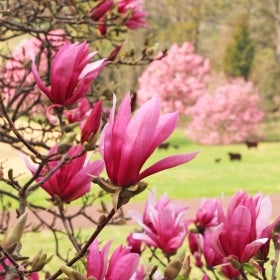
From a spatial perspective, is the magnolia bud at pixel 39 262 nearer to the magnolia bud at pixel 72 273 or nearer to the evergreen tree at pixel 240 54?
the magnolia bud at pixel 72 273

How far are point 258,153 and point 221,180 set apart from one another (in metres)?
8.53

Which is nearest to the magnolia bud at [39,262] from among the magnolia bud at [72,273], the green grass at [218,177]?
the magnolia bud at [72,273]

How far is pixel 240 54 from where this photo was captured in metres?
43.0

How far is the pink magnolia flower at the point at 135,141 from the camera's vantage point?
1172 mm

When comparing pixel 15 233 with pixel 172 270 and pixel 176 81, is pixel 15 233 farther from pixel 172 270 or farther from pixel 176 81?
pixel 176 81

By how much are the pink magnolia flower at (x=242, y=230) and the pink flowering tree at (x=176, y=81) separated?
3056 centimetres

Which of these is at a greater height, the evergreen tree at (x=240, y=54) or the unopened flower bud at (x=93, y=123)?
the unopened flower bud at (x=93, y=123)

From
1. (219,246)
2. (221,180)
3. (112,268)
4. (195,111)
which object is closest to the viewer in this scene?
(112,268)

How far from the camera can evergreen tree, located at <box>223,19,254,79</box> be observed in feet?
140

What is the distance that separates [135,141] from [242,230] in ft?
1.52

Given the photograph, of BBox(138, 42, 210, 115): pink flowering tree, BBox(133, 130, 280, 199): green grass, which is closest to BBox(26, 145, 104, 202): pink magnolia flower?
BBox(133, 130, 280, 199): green grass

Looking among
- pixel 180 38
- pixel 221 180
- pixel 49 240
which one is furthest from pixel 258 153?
pixel 180 38

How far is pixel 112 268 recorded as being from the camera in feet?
4.29

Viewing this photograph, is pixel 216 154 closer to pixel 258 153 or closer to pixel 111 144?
pixel 258 153
